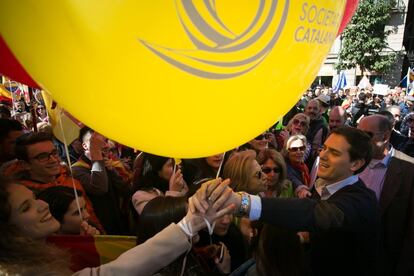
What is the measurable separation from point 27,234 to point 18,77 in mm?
878

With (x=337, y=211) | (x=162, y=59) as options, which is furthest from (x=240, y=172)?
(x=162, y=59)

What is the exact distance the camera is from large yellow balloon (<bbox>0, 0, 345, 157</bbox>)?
0.85 m

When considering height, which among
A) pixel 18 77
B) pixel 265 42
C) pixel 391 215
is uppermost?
pixel 265 42

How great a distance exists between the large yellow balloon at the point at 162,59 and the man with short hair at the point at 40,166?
1.24 metres

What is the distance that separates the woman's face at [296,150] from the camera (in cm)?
334

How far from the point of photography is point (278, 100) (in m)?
1.24

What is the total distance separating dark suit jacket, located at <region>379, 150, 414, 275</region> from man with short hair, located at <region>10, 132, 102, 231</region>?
1.92m

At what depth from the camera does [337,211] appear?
148 cm

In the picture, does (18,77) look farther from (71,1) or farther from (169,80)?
(169,80)

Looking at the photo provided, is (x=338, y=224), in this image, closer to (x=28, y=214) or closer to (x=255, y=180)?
(x=255, y=180)

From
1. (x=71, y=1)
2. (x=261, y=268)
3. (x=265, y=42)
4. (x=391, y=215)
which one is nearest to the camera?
(x=71, y=1)

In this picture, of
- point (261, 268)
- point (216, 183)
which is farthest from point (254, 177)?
point (216, 183)

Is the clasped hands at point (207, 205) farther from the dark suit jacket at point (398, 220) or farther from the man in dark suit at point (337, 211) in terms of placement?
the dark suit jacket at point (398, 220)

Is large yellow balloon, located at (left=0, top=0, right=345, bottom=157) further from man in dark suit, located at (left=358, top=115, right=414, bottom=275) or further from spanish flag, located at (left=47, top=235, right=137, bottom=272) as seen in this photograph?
man in dark suit, located at (left=358, top=115, right=414, bottom=275)
